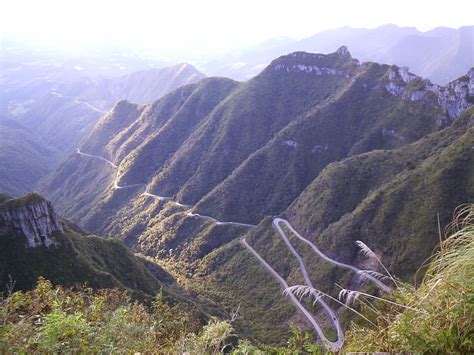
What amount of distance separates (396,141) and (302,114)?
51.0 metres

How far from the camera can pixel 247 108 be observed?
614 feet

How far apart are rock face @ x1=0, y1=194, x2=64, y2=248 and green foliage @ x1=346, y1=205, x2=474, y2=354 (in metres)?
59.3

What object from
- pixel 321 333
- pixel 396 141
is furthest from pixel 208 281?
pixel 396 141

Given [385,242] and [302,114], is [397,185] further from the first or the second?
[302,114]

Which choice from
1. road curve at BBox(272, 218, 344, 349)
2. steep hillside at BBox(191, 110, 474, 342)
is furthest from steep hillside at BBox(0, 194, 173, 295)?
steep hillside at BBox(191, 110, 474, 342)

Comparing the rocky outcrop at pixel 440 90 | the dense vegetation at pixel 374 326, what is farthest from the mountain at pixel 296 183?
the dense vegetation at pixel 374 326

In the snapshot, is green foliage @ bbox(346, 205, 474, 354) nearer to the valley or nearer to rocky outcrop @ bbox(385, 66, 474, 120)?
the valley

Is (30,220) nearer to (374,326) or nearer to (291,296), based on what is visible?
(291,296)

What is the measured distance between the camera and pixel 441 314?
6492 millimetres

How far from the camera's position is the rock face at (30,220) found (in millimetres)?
57219

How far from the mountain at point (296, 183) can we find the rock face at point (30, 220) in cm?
3718

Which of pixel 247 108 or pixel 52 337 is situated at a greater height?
pixel 52 337

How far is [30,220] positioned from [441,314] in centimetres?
6188

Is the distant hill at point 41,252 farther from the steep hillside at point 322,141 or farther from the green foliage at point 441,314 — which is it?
the steep hillside at point 322,141
